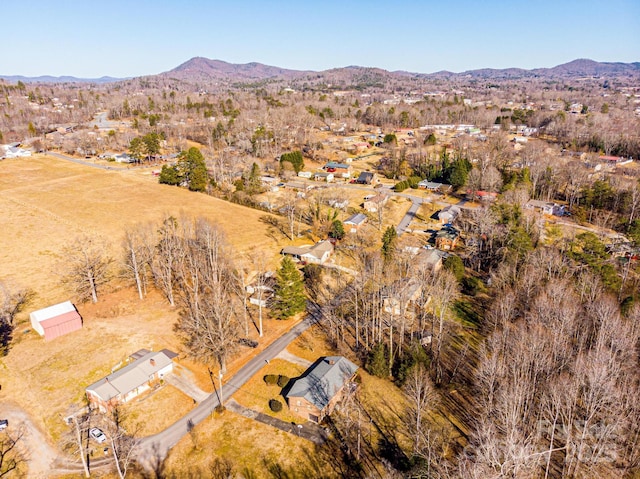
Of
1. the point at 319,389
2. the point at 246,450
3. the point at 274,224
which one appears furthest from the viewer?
the point at 274,224

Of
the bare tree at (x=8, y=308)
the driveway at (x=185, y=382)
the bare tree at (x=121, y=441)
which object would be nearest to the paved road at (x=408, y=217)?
the driveway at (x=185, y=382)

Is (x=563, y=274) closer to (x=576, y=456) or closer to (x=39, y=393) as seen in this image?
(x=576, y=456)

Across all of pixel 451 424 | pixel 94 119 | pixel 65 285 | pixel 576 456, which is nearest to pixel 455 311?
pixel 451 424

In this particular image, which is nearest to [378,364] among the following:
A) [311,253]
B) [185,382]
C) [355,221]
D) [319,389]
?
[319,389]

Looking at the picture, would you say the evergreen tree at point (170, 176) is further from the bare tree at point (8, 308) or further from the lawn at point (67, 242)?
the bare tree at point (8, 308)

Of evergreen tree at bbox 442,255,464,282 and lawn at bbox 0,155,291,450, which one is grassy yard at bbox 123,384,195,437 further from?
evergreen tree at bbox 442,255,464,282

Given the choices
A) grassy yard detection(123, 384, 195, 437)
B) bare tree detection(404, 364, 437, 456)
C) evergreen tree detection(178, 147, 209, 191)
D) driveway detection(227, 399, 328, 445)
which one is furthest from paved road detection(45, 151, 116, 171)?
bare tree detection(404, 364, 437, 456)

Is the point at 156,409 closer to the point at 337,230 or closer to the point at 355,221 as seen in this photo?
the point at 337,230
